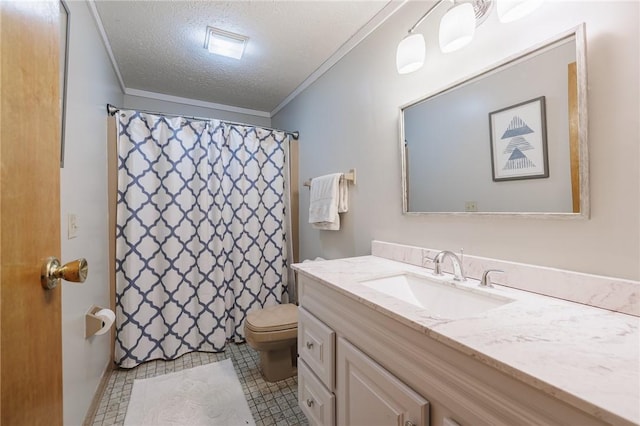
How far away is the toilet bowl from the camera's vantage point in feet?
5.64

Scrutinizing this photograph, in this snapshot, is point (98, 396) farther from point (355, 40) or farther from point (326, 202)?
point (355, 40)

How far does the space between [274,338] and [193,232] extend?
1019 millimetres

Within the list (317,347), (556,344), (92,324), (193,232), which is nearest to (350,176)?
(317,347)

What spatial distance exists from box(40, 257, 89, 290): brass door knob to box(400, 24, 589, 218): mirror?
128 cm

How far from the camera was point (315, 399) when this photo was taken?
1.19 meters

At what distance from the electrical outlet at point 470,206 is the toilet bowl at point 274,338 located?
1.22 metres

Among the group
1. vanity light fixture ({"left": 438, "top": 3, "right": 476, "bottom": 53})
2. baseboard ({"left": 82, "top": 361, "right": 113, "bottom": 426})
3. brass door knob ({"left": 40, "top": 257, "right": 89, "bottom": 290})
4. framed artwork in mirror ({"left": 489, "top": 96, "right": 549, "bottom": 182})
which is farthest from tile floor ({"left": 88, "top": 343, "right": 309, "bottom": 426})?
vanity light fixture ({"left": 438, "top": 3, "right": 476, "bottom": 53})

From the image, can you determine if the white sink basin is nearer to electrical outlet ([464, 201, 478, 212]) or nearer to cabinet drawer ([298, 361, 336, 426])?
electrical outlet ([464, 201, 478, 212])

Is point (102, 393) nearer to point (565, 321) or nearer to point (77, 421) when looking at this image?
point (77, 421)

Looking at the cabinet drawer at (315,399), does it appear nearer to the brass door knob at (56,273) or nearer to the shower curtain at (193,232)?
the brass door knob at (56,273)

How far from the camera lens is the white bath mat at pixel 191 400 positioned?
58.4 inches

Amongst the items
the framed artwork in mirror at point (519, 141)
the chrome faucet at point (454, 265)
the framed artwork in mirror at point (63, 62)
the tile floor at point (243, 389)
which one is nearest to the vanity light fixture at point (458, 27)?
the framed artwork in mirror at point (519, 141)

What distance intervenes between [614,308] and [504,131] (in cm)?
64

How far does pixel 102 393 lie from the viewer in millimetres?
1669
